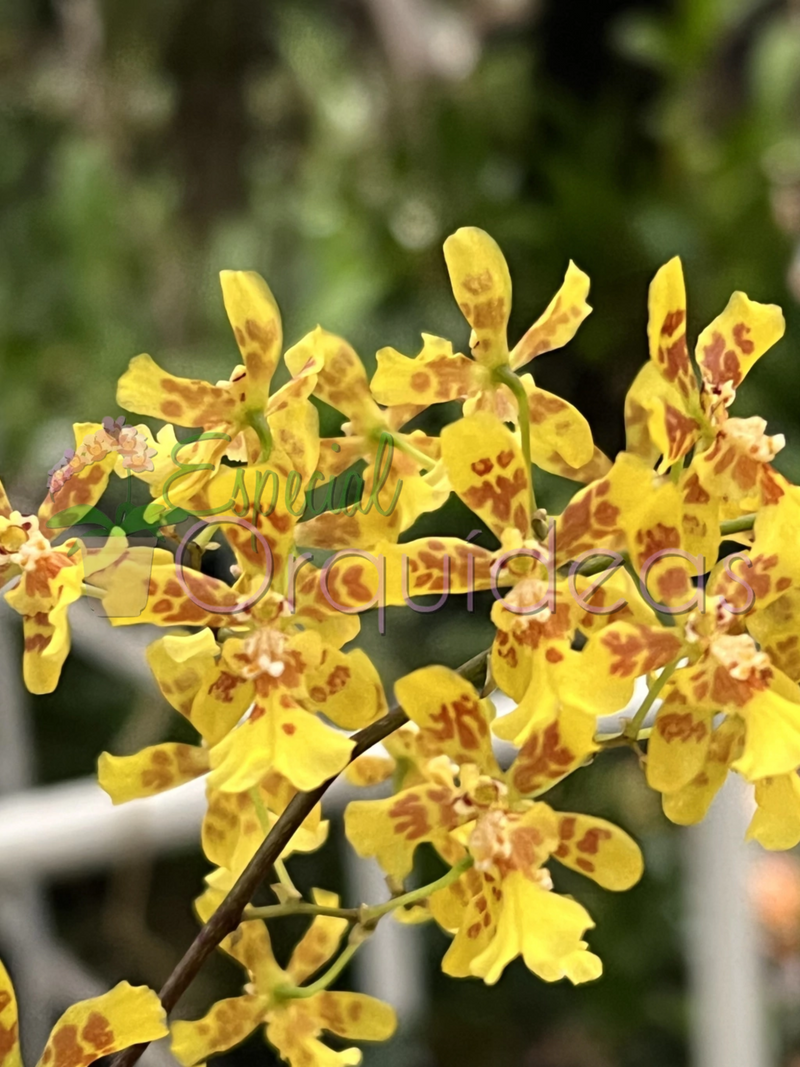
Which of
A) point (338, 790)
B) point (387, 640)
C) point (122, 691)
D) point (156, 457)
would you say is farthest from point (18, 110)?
point (156, 457)

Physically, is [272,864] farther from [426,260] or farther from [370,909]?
[426,260]

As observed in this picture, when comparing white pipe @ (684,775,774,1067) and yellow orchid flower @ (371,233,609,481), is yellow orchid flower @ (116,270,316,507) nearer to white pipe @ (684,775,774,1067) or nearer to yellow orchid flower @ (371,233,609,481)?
yellow orchid flower @ (371,233,609,481)

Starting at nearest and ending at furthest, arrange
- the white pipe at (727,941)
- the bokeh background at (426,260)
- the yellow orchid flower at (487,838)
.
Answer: the yellow orchid flower at (487,838) < the white pipe at (727,941) < the bokeh background at (426,260)

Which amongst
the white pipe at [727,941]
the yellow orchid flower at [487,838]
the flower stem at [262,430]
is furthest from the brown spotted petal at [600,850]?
the white pipe at [727,941]

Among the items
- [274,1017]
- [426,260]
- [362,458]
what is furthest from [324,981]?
[426,260]

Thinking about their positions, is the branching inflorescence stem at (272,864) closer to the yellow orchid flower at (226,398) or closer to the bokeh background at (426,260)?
the yellow orchid flower at (226,398)

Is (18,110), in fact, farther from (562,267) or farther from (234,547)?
(234,547)

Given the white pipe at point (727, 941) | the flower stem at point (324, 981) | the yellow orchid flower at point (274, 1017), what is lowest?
the white pipe at point (727, 941)
